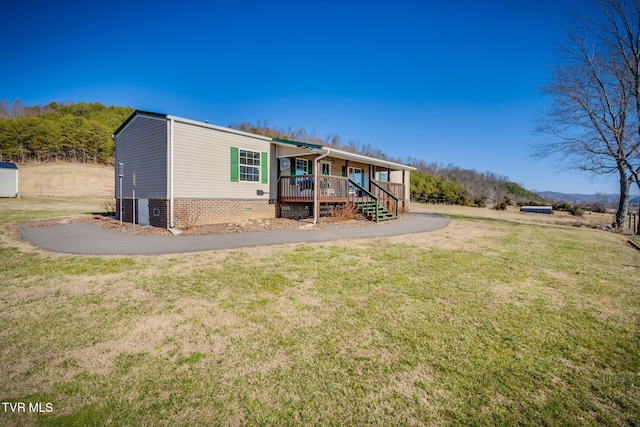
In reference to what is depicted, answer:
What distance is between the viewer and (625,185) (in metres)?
17.3

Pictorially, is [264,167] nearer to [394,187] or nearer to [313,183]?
[313,183]

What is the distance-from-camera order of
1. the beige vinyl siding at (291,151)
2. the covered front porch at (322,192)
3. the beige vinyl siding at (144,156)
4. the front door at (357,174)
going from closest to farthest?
the beige vinyl siding at (144,156), the beige vinyl siding at (291,151), the covered front porch at (322,192), the front door at (357,174)

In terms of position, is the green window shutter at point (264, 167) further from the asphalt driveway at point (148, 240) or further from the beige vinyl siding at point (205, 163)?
the asphalt driveway at point (148, 240)

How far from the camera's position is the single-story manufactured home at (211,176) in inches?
444

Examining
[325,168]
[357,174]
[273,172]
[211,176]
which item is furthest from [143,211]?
[357,174]

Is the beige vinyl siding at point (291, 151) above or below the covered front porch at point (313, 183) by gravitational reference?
above

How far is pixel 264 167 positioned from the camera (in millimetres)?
14133

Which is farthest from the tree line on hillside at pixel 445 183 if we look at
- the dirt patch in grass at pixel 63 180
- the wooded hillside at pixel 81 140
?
the dirt patch in grass at pixel 63 180

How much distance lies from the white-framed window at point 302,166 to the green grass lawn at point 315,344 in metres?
9.99

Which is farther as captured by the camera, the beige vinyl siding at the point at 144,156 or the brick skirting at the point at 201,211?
the beige vinyl siding at the point at 144,156

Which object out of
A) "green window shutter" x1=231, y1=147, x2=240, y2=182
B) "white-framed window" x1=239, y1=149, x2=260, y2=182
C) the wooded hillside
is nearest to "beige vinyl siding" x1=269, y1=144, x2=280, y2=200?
"white-framed window" x1=239, y1=149, x2=260, y2=182

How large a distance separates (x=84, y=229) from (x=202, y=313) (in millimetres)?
9995

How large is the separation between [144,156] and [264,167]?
5.21 m

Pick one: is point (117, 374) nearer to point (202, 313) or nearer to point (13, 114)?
point (202, 313)
